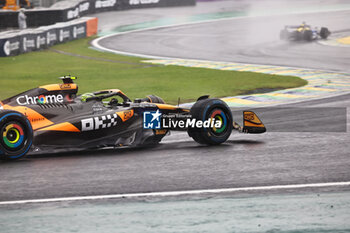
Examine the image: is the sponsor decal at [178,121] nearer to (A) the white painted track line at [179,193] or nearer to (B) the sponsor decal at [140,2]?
(A) the white painted track line at [179,193]

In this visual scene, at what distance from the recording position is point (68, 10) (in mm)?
40031

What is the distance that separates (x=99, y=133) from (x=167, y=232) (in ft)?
12.5

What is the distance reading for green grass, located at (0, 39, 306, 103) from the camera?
19.0 meters

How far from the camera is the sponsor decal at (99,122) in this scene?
31.0 ft

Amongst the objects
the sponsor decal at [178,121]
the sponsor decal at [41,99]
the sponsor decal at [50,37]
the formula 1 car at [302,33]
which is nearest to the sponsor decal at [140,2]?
the sponsor decal at [50,37]

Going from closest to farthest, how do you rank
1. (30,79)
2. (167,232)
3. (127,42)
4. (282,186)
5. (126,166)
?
1. (167,232)
2. (282,186)
3. (126,166)
4. (30,79)
5. (127,42)

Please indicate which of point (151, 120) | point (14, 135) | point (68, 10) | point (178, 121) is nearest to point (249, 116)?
point (178, 121)

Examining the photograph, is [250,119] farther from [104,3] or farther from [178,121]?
[104,3]

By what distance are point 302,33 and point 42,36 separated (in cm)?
1396

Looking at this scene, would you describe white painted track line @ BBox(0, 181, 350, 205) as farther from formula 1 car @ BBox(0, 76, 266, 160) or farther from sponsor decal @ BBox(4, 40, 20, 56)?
sponsor decal @ BBox(4, 40, 20, 56)

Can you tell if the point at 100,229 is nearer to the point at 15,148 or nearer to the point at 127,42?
the point at 15,148

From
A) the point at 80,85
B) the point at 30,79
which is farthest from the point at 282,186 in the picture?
the point at 30,79

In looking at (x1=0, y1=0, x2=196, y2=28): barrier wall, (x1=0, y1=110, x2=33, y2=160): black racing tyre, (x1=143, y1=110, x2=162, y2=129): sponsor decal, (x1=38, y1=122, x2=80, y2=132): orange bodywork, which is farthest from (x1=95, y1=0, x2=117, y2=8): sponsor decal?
(x1=0, y1=110, x2=33, y2=160): black racing tyre

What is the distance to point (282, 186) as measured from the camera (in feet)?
25.0
